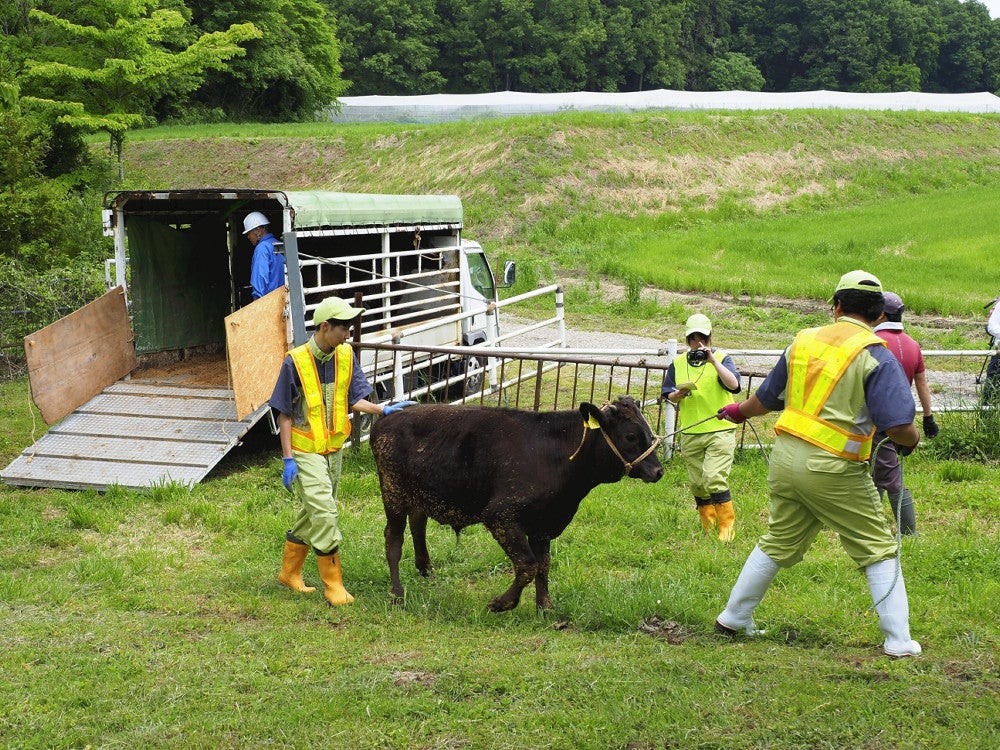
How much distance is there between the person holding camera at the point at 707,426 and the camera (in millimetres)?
7410

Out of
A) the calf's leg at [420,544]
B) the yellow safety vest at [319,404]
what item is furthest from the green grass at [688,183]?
the yellow safety vest at [319,404]

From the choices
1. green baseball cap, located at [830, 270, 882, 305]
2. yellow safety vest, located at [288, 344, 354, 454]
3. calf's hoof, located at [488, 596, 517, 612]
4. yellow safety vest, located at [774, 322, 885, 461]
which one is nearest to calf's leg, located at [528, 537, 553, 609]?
calf's hoof, located at [488, 596, 517, 612]

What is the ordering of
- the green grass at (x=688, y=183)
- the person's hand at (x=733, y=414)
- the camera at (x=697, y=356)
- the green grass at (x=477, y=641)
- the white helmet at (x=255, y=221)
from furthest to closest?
the green grass at (x=688, y=183) → the white helmet at (x=255, y=221) → the camera at (x=697, y=356) → the person's hand at (x=733, y=414) → the green grass at (x=477, y=641)

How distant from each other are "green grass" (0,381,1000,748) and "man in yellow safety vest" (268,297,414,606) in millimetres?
272

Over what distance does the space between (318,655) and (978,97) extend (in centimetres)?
5379

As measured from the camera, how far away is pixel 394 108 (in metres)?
53.2

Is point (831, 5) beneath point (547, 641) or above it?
above

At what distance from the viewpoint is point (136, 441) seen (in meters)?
9.79

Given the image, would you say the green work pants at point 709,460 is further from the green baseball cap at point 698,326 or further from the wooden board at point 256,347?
the wooden board at point 256,347

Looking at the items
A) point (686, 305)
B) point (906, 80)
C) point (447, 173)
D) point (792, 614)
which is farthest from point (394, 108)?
point (792, 614)

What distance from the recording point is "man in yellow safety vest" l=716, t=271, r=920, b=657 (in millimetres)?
4926

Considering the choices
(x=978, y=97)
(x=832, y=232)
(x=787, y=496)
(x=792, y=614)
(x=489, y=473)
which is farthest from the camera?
(x=978, y=97)

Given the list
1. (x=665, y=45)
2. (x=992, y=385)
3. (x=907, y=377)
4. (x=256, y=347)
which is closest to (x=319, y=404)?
(x=256, y=347)

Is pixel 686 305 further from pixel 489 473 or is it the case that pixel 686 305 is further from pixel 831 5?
pixel 831 5
